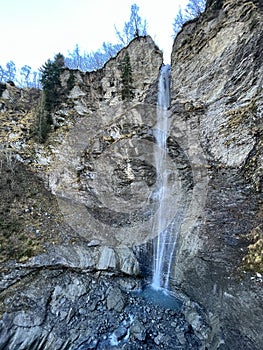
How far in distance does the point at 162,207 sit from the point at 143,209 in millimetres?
1243

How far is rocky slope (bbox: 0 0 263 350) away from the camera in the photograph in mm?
6625

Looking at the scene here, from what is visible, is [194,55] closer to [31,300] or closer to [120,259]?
[120,259]

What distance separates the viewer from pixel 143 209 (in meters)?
12.0

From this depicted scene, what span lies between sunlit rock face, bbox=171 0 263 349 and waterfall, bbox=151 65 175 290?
67 centimetres

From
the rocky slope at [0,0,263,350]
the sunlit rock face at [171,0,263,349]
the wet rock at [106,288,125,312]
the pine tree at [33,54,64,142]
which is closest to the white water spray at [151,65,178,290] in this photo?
the rocky slope at [0,0,263,350]

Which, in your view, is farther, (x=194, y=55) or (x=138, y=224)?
(x=194, y=55)

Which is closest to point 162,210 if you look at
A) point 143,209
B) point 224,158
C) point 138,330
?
point 143,209

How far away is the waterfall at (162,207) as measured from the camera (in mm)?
9625

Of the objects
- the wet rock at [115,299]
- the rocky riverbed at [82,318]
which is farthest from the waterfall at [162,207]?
the wet rock at [115,299]

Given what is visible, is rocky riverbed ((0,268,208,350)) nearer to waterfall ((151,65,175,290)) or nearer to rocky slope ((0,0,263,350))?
rocky slope ((0,0,263,350))

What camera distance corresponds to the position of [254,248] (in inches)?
252

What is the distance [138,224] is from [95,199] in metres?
3.48

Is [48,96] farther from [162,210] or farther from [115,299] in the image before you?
[115,299]

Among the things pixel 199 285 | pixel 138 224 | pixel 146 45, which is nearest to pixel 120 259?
pixel 138 224
